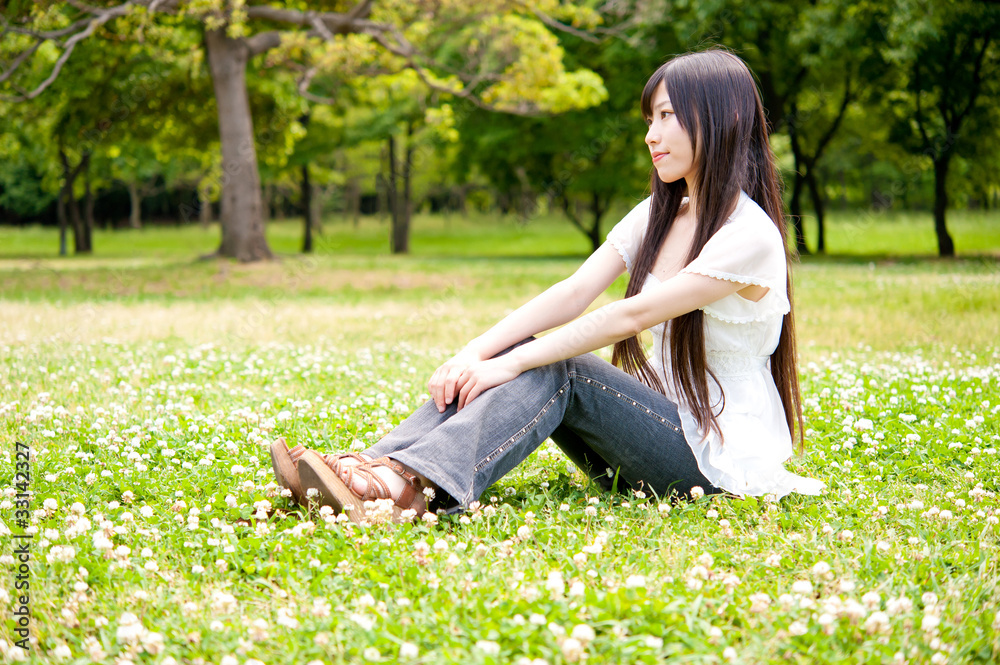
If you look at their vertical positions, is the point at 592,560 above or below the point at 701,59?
below

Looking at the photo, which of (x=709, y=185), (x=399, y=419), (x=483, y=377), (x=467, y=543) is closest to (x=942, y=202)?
(x=399, y=419)

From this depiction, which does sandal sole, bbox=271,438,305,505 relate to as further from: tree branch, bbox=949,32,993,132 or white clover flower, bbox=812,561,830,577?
tree branch, bbox=949,32,993,132

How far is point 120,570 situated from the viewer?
9.94ft

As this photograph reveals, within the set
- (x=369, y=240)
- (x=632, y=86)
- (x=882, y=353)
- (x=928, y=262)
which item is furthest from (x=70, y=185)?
(x=882, y=353)

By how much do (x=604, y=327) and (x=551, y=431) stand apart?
52cm

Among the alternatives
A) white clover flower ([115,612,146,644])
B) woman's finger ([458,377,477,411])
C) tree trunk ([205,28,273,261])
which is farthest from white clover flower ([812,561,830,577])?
tree trunk ([205,28,273,261])

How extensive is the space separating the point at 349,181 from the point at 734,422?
5918 centimetres

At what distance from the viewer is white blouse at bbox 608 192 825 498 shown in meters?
3.55

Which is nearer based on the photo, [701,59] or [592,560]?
[592,560]

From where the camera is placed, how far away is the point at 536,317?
3873 mm

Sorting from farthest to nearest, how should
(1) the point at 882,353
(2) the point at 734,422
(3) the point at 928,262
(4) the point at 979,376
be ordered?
(3) the point at 928,262, (1) the point at 882,353, (4) the point at 979,376, (2) the point at 734,422

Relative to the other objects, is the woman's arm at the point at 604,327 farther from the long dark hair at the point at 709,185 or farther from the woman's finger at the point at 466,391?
the long dark hair at the point at 709,185

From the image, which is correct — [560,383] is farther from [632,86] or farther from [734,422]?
[632,86]

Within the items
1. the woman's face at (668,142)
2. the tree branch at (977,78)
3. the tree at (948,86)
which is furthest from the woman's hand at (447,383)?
the tree branch at (977,78)
